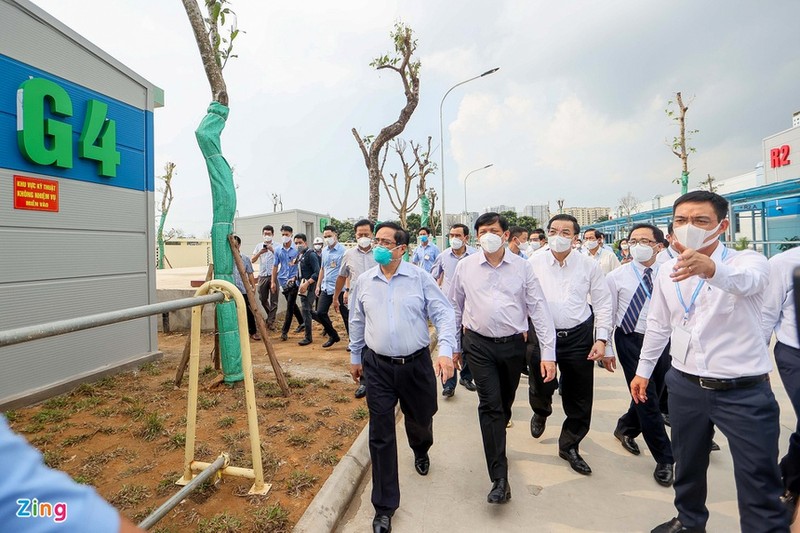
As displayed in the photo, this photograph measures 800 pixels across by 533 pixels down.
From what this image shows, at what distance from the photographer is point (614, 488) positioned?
3.12 meters

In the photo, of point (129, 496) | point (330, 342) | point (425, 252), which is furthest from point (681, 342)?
point (425, 252)

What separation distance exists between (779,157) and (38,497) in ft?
83.3

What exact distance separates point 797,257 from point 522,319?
1.86 metres

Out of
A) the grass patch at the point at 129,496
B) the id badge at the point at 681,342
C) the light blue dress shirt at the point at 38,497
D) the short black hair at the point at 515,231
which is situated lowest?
the grass patch at the point at 129,496

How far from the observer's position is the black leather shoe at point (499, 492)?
9.41 ft

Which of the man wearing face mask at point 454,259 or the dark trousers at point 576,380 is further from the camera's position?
the man wearing face mask at point 454,259

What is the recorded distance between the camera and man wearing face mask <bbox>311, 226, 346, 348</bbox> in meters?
7.12

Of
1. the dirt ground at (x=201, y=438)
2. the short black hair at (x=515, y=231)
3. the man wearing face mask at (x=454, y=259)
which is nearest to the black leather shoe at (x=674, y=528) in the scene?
the dirt ground at (x=201, y=438)

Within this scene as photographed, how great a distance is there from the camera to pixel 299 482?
9.79 feet

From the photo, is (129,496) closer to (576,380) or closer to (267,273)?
(576,380)

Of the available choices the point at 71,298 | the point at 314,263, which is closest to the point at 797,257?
the point at 314,263

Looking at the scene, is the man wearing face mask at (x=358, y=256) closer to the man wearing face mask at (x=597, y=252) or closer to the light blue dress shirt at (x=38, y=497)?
the man wearing face mask at (x=597, y=252)

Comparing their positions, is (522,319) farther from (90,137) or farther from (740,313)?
(90,137)

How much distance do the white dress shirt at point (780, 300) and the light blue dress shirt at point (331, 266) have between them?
5405mm
